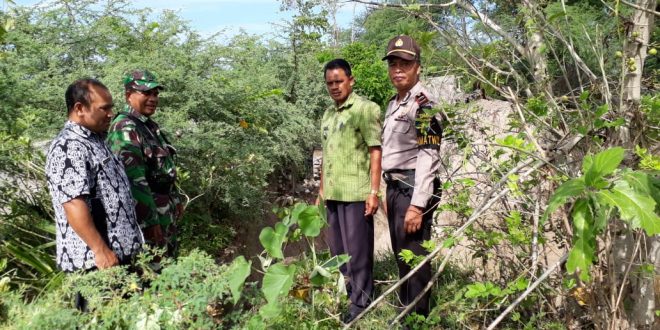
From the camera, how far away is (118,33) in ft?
16.3

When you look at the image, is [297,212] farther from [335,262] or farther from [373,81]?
[373,81]

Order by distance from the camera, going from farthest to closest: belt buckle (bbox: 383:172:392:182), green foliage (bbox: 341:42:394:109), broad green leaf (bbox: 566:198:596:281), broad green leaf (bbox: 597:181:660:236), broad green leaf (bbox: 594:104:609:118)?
green foliage (bbox: 341:42:394:109) → belt buckle (bbox: 383:172:392:182) → broad green leaf (bbox: 594:104:609:118) → broad green leaf (bbox: 566:198:596:281) → broad green leaf (bbox: 597:181:660:236)

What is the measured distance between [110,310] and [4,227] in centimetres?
233

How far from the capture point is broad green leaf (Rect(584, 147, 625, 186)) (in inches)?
49.7

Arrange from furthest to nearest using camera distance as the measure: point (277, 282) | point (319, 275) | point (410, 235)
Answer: point (410, 235), point (319, 275), point (277, 282)

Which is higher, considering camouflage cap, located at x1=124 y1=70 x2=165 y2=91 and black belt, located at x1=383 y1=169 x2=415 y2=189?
camouflage cap, located at x1=124 y1=70 x2=165 y2=91

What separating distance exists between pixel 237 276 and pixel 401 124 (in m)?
1.48

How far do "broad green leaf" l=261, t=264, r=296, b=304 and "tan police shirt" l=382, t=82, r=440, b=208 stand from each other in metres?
1.16

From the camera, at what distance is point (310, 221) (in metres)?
1.75

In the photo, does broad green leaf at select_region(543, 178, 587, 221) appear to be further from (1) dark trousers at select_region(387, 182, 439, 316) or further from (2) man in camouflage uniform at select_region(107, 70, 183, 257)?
(2) man in camouflage uniform at select_region(107, 70, 183, 257)

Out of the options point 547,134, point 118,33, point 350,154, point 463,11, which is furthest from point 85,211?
point 118,33

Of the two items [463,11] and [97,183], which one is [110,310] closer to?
[97,183]

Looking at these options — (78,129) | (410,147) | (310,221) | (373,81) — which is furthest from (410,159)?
(373,81)

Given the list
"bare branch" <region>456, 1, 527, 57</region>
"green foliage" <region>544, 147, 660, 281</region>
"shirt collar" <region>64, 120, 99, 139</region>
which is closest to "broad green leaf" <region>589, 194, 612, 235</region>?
"green foliage" <region>544, 147, 660, 281</region>
